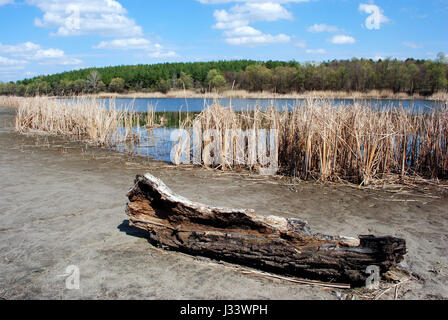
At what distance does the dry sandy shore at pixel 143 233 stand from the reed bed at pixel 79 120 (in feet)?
13.5

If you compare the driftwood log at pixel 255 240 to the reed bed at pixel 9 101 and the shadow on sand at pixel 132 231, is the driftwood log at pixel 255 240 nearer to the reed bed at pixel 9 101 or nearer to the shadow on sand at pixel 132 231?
the shadow on sand at pixel 132 231

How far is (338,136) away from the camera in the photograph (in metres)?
6.21

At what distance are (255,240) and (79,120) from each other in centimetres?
1257

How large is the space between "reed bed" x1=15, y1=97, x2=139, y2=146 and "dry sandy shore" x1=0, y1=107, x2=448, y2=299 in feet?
13.5

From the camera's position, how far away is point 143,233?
393 centimetres

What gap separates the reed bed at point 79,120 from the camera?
461 inches

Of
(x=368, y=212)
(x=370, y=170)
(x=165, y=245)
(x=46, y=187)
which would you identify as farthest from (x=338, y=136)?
(x=46, y=187)

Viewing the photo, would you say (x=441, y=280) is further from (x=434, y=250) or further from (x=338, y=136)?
(x=338, y=136)

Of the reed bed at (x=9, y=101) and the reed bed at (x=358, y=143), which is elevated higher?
the reed bed at (x=9, y=101)

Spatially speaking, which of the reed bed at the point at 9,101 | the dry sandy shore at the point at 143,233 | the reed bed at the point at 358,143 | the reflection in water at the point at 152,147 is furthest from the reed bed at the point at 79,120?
the reed bed at the point at 9,101

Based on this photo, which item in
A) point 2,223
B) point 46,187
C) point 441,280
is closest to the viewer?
point 441,280

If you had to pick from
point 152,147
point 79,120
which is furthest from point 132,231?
point 79,120

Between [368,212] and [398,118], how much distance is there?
341cm

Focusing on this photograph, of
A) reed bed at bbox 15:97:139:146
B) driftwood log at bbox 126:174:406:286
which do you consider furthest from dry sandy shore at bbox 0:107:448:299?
reed bed at bbox 15:97:139:146
